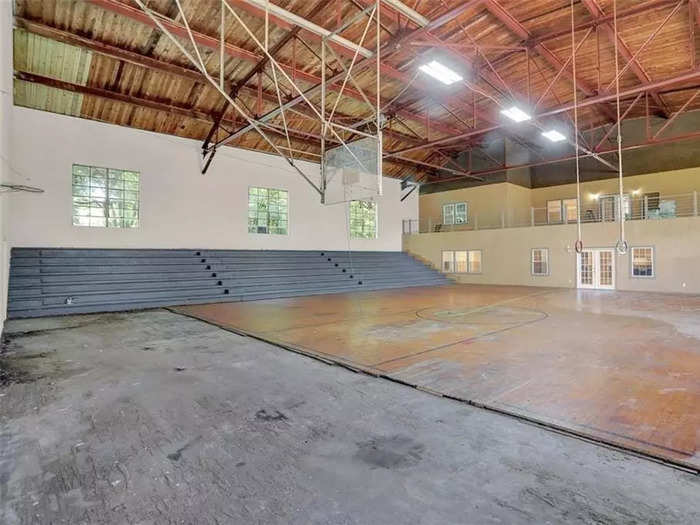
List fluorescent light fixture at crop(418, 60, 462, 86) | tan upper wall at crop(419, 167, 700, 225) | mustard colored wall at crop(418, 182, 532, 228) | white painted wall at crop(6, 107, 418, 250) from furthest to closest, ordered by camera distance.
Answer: mustard colored wall at crop(418, 182, 532, 228) → tan upper wall at crop(419, 167, 700, 225) → white painted wall at crop(6, 107, 418, 250) → fluorescent light fixture at crop(418, 60, 462, 86)

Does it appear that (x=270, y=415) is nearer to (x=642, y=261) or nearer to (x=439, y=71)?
(x=439, y=71)

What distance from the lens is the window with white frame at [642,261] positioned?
12195mm

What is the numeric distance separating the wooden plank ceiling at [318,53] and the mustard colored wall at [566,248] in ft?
13.8

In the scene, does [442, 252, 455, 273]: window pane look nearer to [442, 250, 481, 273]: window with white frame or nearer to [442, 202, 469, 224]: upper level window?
[442, 250, 481, 273]: window with white frame

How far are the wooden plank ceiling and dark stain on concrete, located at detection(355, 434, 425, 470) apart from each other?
590 centimetres

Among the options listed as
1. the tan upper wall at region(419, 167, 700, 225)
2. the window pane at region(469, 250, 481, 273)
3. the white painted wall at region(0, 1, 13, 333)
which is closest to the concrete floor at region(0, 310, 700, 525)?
the white painted wall at region(0, 1, 13, 333)

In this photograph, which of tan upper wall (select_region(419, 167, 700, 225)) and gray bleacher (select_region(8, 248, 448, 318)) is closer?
gray bleacher (select_region(8, 248, 448, 318))

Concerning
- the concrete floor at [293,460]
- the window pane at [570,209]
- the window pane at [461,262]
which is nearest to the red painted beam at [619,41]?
the window pane at [570,209]

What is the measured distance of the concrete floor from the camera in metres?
1.70

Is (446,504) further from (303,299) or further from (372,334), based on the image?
(303,299)

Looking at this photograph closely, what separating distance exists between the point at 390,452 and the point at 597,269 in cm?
1410

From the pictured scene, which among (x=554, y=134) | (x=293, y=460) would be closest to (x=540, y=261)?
(x=554, y=134)

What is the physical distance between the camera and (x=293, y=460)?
2.15m

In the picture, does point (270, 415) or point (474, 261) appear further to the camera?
point (474, 261)
